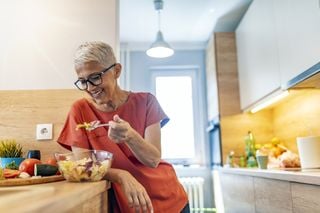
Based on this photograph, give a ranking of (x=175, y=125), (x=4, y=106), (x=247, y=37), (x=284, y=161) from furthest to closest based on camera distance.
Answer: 1. (x=175, y=125)
2. (x=247, y=37)
3. (x=284, y=161)
4. (x=4, y=106)

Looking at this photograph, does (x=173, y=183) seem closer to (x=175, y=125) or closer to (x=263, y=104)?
(x=263, y=104)

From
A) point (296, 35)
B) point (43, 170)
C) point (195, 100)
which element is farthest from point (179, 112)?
point (43, 170)

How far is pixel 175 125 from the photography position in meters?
3.55

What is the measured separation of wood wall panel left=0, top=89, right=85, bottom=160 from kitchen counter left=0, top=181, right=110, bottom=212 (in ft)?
2.08

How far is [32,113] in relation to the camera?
1436 mm

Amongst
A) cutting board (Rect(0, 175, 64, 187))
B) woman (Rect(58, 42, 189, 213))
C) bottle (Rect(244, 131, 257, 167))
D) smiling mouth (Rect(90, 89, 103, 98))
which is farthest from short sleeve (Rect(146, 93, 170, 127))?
bottle (Rect(244, 131, 257, 167))

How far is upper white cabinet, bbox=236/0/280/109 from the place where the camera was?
2031mm

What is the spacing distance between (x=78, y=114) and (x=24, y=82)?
1.94 ft

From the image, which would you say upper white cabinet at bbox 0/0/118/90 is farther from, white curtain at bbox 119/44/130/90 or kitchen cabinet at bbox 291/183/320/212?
white curtain at bbox 119/44/130/90

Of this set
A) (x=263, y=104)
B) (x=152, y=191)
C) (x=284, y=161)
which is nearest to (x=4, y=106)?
(x=152, y=191)

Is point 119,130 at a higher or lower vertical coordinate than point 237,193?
higher

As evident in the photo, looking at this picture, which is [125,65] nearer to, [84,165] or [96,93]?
[96,93]

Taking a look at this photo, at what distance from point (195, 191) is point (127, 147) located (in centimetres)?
225

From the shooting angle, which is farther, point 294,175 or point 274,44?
point 274,44
